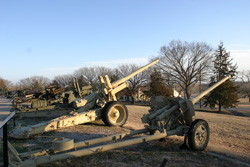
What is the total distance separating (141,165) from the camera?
4.12 meters

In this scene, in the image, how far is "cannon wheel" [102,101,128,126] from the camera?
25.1 ft

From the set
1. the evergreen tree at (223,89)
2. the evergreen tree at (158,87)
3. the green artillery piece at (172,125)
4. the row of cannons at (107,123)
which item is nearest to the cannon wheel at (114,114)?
the row of cannons at (107,123)

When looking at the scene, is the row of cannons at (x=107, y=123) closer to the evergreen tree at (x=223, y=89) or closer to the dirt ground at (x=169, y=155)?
the dirt ground at (x=169, y=155)

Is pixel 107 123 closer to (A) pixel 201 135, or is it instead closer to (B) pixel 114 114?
(B) pixel 114 114

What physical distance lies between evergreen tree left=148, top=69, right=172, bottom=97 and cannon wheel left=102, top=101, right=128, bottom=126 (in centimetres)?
2351

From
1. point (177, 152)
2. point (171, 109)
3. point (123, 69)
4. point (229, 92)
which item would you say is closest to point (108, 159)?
point (177, 152)

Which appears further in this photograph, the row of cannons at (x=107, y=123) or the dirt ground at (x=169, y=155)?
the dirt ground at (x=169, y=155)

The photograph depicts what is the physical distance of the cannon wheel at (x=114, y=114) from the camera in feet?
25.1

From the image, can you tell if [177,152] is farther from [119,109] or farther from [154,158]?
[119,109]

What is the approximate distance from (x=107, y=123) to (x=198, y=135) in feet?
11.9

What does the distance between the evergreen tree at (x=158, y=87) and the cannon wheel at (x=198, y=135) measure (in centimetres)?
2613

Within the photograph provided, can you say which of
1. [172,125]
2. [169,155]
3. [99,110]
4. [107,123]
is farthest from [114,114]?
[169,155]

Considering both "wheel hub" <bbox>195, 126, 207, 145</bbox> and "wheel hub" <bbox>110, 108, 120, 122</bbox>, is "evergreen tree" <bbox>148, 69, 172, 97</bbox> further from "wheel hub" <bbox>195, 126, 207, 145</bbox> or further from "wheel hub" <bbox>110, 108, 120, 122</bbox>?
"wheel hub" <bbox>195, 126, 207, 145</bbox>

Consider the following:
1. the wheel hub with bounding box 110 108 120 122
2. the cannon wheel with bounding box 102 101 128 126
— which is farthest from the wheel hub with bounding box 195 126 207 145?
the wheel hub with bounding box 110 108 120 122
